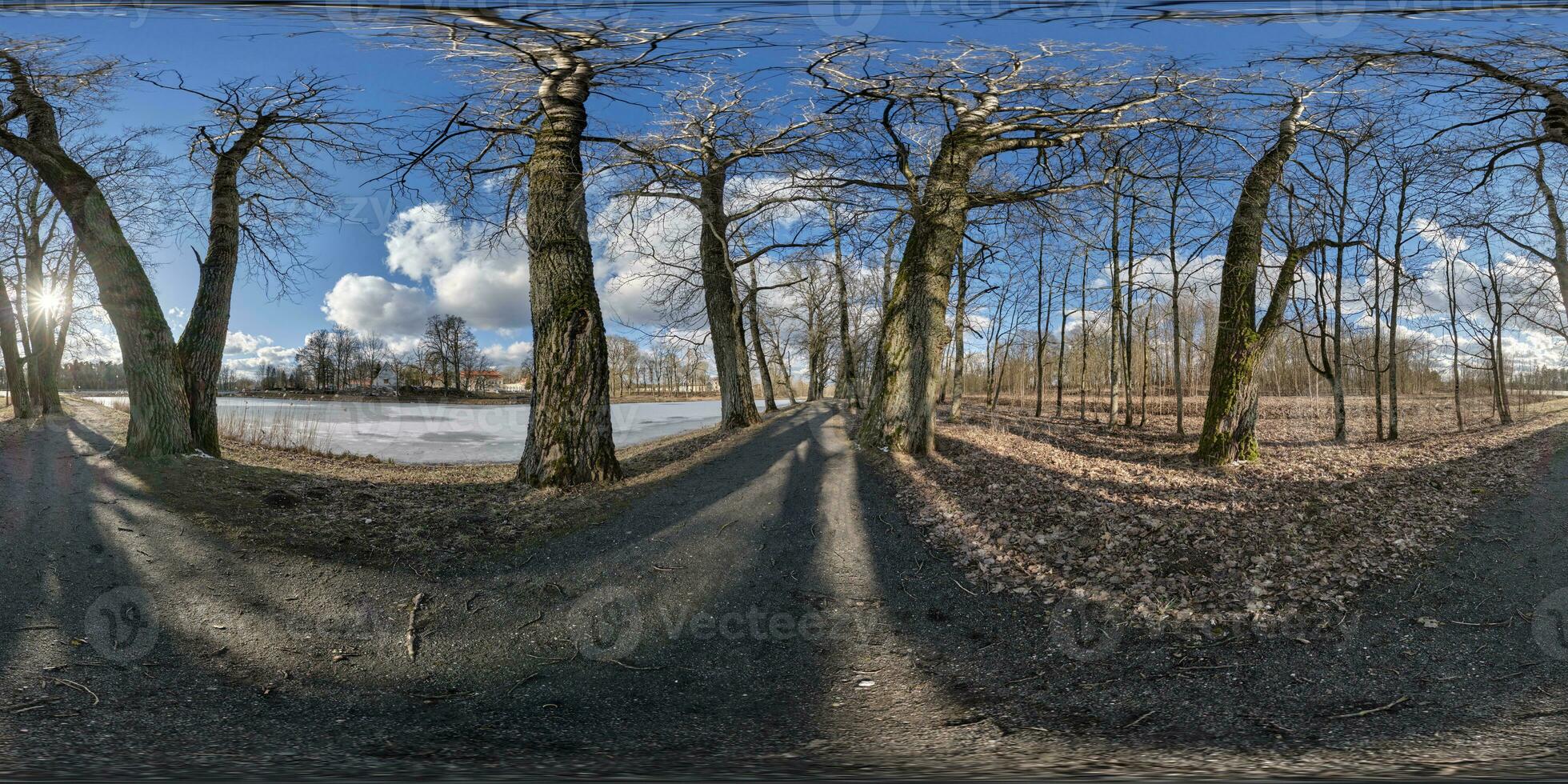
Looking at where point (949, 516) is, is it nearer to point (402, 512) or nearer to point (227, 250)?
point (402, 512)

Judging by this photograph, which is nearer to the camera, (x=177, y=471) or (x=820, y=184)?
(x=177, y=471)

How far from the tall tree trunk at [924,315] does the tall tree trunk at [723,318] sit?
5.53 meters

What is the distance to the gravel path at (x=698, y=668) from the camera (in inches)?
137

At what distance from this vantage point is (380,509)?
24.2ft

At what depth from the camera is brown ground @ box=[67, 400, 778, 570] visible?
631 cm

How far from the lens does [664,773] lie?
331cm

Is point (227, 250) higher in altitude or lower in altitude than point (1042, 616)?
higher

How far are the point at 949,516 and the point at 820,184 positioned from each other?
6519 mm

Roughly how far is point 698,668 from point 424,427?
24.7 meters

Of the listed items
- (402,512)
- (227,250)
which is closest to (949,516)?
(402,512)

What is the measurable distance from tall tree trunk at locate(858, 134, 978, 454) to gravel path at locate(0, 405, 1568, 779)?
4.32 m

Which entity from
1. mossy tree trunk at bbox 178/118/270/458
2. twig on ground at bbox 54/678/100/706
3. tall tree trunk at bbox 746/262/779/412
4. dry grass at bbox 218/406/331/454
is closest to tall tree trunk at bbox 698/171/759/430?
tall tree trunk at bbox 746/262/779/412

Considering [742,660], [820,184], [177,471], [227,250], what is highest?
[820,184]

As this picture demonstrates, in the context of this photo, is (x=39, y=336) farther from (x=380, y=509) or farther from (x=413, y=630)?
(x=413, y=630)
